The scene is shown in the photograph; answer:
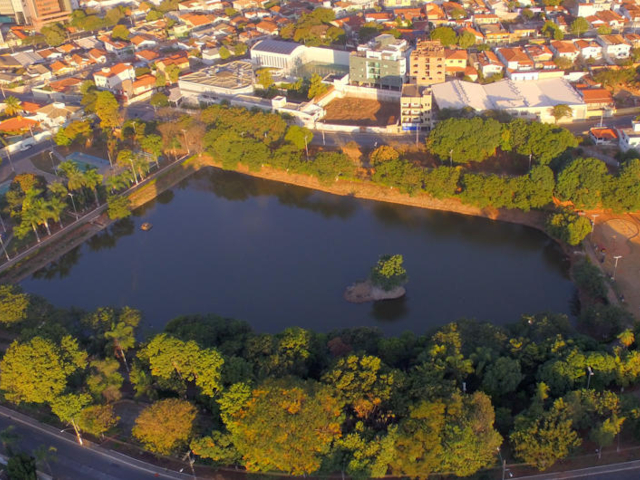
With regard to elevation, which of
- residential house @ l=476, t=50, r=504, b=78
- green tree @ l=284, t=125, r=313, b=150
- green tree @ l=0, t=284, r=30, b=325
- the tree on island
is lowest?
the tree on island

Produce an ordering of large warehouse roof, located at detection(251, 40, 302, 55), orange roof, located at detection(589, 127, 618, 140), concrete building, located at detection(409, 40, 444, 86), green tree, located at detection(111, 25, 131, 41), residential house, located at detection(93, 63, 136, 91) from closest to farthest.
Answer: orange roof, located at detection(589, 127, 618, 140), concrete building, located at detection(409, 40, 444, 86), residential house, located at detection(93, 63, 136, 91), large warehouse roof, located at detection(251, 40, 302, 55), green tree, located at detection(111, 25, 131, 41)

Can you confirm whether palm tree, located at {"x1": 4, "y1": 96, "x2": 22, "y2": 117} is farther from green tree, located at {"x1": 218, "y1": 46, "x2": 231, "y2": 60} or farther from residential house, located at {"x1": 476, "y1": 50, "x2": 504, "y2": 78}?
residential house, located at {"x1": 476, "y1": 50, "x2": 504, "y2": 78}

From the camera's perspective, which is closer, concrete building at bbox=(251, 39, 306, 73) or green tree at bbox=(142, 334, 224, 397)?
green tree at bbox=(142, 334, 224, 397)

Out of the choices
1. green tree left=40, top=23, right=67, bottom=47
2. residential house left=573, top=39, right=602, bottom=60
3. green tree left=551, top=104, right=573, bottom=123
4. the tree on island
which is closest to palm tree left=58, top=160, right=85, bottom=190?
the tree on island

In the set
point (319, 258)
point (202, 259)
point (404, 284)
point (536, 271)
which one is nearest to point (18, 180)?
point (202, 259)

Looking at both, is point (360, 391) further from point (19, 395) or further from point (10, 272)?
point (10, 272)

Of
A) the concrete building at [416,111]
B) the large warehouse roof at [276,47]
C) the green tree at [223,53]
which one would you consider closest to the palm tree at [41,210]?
the concrete building at [416,111]
